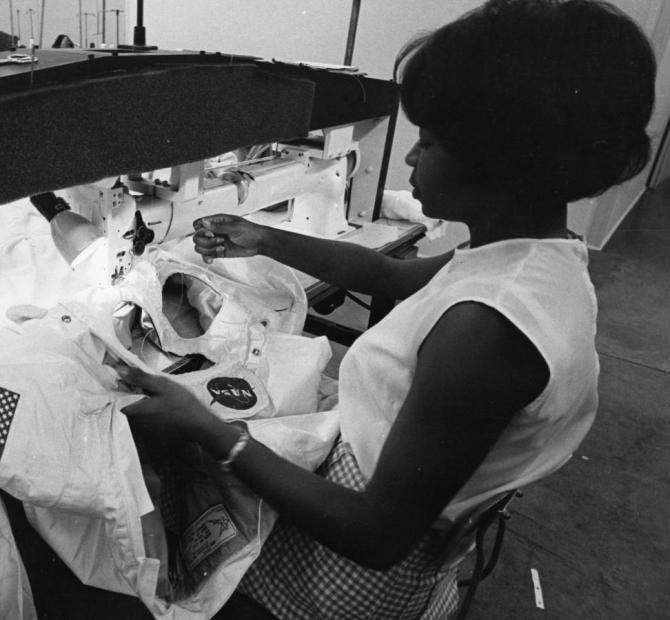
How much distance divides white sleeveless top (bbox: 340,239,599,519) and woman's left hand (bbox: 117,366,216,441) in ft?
0.67

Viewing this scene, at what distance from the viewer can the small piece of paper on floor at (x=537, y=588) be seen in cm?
167

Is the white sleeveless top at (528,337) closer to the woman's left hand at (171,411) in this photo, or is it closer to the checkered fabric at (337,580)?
the checkered fabric at (337,580)

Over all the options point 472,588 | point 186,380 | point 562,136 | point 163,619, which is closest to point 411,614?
point 472,588

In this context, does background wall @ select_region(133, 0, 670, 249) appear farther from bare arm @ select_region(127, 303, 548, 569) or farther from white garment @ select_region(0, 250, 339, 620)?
bare arm @ select_region(127, 303, 548, 569)

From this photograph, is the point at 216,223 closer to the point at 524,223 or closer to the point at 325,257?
the point at 325,257

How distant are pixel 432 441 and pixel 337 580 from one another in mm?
305

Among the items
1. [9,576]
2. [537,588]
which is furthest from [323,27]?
[9,576]

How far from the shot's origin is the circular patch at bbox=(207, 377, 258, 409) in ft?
2.96

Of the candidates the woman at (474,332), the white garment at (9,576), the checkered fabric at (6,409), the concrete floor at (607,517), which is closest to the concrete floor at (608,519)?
the concrete floor at (607,517)

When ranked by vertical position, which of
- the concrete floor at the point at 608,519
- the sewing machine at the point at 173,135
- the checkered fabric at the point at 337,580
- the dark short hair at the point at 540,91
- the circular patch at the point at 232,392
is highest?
the dark short hair at the point at 540,91

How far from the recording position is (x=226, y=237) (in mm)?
1207

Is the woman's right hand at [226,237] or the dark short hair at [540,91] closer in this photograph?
the dark short hair at [540,91]

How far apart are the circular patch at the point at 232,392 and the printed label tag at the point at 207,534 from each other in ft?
0.49

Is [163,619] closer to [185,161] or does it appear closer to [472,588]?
[472,588]
